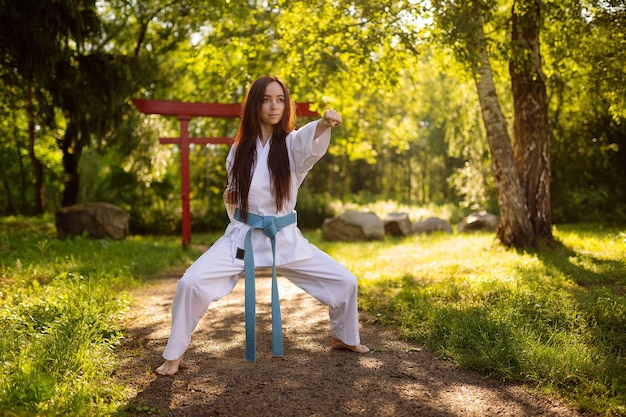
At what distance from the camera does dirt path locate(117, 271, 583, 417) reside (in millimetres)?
3137

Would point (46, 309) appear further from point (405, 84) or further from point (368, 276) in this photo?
point (405, 84)

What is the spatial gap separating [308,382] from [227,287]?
2.72 ft

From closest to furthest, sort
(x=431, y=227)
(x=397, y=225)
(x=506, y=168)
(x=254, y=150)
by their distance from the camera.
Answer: (x=254, y=150), (x=506, y=168), (x=397, y=225), (x=431, y=227)

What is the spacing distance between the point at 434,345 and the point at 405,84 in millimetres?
16646

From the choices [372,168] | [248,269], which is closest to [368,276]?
[248,269]

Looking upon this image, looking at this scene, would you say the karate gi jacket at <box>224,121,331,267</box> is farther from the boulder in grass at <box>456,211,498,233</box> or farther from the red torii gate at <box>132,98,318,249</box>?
the boulder in grass at <box>456,211,498,233</box>

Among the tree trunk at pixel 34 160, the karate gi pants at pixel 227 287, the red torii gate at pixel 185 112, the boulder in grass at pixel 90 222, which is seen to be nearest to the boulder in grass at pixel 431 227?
the red torii gate at pixel 185 112

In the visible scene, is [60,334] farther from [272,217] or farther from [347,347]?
[347,347]

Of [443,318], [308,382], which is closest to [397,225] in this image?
[443,318]

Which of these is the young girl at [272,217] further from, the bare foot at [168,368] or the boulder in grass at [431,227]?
the boulder in grass at [431,227]

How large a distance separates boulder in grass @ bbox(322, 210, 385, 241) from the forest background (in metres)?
1.91

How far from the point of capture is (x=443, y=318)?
4797 mm

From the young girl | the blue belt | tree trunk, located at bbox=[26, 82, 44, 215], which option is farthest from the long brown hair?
tree trunk, located at bbox=[26, 82, 44, 215]

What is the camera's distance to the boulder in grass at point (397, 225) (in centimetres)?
1542
